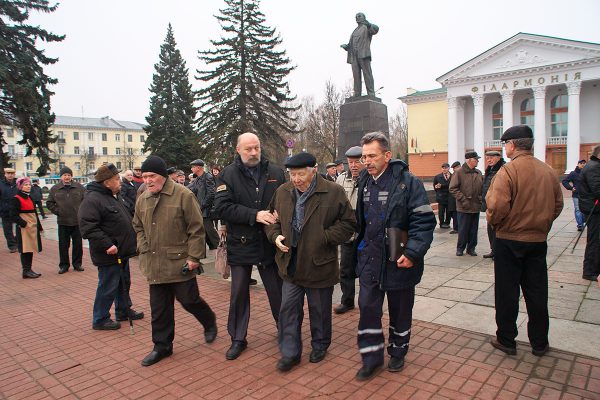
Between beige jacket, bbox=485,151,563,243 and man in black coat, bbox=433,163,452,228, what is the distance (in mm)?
8126

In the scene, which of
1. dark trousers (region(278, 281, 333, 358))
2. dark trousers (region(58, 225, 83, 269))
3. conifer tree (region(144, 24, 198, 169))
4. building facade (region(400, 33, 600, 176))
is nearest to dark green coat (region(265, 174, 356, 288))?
dark trousers (region(278, 281, 333, 358))

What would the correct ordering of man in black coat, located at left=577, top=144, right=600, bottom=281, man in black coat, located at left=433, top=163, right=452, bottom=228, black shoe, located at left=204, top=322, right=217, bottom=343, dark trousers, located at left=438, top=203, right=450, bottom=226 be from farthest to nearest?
dark trousers, located at left=438, top=203, right=450, bottom=226 < man in black coat, located at left=433, top=163, right=452, bottom=228 < man in black coat, located at left=577, top=144, right=600, bottom=281 < black shoe, located at left=204, top=322, right=217, bottom=343

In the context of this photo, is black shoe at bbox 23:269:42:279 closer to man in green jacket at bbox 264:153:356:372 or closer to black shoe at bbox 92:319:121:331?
black shoe at bbox 92:319:121:331

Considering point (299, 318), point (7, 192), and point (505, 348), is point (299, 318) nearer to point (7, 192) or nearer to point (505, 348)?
point (505, 348)

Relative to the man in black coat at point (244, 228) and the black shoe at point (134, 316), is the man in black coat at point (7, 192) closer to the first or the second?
the black shoe at point (134, 316)

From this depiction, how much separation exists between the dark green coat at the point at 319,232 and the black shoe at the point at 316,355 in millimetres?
627

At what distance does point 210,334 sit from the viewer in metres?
4.37

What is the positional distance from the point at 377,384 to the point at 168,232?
2.32 metres

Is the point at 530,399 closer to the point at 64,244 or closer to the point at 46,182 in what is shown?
the point at 64,244

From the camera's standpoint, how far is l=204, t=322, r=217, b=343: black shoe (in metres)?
4.35

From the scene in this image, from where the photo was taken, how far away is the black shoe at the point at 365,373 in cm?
337

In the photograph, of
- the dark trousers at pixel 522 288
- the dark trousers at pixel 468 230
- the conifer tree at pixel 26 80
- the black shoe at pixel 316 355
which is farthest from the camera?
the conifer tree at pixel 26 80

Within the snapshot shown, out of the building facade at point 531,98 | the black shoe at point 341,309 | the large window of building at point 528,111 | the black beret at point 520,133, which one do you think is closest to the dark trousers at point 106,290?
the black shoe at point 341,309

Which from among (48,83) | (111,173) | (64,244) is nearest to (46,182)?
(48,83)
